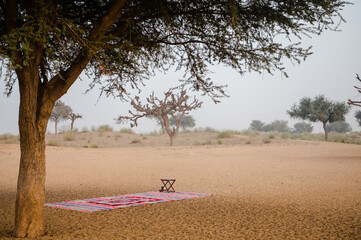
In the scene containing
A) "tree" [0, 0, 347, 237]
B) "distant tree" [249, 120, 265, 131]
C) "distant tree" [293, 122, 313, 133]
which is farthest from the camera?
"distant tree" [293, 122, 313, 133]

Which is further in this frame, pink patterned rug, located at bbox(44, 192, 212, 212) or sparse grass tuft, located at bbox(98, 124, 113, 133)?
sparse grass tuft, located at bbox(98, 124, 113, 133)

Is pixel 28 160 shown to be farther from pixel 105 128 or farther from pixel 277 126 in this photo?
pixel 277 126

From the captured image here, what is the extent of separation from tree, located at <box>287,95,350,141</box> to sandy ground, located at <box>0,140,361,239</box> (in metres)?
25.7

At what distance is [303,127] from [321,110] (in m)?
53.3

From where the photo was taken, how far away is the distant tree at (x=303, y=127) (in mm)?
96438

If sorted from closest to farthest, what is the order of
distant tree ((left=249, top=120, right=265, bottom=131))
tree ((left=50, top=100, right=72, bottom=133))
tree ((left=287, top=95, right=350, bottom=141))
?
1. tree ((left=287, top=95, right=350, bottom=141))
2. tree ((left=50, top=100, right=72, bottom=133))
3. distant tree ((left=249, top=120, right=265, bottom=131))

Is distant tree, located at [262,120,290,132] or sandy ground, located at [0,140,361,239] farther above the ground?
distant tree, located at [262,120,290,132]

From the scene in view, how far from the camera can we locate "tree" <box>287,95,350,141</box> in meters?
46.5

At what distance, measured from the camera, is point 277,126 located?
92688mm

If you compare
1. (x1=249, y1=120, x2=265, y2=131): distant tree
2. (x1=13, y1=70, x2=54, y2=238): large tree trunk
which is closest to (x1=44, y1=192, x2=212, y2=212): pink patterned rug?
(x1=13, y1=70, x2=54, y2=238): large tree trunk

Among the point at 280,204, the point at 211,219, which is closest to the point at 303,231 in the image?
the point at 211,219

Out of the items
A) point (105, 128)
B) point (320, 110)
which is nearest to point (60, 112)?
point (105, 128)

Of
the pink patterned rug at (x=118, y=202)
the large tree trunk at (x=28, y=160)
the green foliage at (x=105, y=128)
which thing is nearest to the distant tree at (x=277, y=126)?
the green foliage at (x=105, y=128)

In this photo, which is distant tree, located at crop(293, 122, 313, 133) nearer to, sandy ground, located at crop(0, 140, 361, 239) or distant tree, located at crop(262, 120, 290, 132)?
distant tree, located at crop(262, 120, 290, 132)
